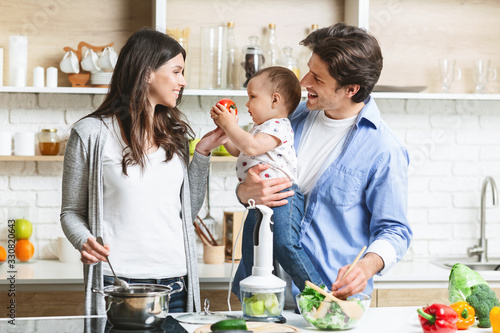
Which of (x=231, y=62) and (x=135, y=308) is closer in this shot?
(x=135, y=308)

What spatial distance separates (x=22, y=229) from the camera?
3.29m

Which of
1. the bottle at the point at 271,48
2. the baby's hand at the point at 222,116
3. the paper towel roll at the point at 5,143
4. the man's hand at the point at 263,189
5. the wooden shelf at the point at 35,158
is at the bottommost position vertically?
the man's hand at the point at 263,189

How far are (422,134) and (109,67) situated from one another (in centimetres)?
176

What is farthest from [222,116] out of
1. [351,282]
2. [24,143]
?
[24,143]

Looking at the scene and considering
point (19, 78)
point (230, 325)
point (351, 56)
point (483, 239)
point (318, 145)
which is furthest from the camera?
point (483, 239)

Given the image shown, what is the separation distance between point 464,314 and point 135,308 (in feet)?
2.79

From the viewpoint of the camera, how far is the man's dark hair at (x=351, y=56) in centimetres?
197

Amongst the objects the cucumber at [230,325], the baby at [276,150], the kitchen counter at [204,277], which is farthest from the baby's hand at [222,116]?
the kitchen counter at [204,277]

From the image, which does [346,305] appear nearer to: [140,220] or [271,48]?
[140,220]

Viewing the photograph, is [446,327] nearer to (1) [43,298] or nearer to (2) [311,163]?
(2) [311,163]

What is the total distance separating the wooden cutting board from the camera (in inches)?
61.6

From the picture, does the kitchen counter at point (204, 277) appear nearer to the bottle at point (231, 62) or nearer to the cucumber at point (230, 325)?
the bottle at point (231, 62)

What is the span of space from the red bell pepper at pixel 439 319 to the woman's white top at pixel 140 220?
81 cm

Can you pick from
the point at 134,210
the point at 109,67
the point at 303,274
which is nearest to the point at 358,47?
the point at 303,274
